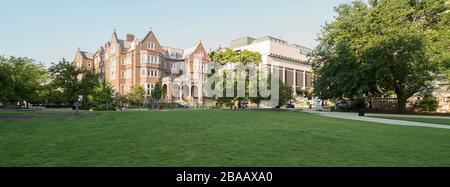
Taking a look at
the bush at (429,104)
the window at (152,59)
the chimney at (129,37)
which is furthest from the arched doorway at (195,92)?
the bush at (429,104)

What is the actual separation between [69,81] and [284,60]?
230 feet

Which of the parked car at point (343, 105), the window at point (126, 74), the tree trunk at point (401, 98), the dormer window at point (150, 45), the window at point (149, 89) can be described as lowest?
the parked car at point (343, 105)

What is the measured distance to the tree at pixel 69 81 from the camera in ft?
72.6

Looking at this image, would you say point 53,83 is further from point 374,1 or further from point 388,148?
point 374,1

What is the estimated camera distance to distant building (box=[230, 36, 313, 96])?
7981 centimetres

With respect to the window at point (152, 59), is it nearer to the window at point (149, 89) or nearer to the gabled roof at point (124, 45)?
the window at point (149, 89)

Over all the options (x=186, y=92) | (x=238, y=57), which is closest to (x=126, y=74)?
(x=186, y=92)

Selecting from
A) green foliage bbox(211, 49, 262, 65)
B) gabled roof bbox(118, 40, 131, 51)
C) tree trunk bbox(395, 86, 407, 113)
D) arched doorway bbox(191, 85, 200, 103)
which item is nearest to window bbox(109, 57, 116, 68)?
gabled roof bbox(118, 40, 131, 51)

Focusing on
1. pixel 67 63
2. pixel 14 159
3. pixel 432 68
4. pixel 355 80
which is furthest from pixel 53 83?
pixel 432 68

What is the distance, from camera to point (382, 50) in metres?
27.2

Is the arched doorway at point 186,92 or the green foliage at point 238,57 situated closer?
the green foliage at point 238,57

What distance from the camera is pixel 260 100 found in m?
39.3

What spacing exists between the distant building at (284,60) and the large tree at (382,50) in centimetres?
4441
